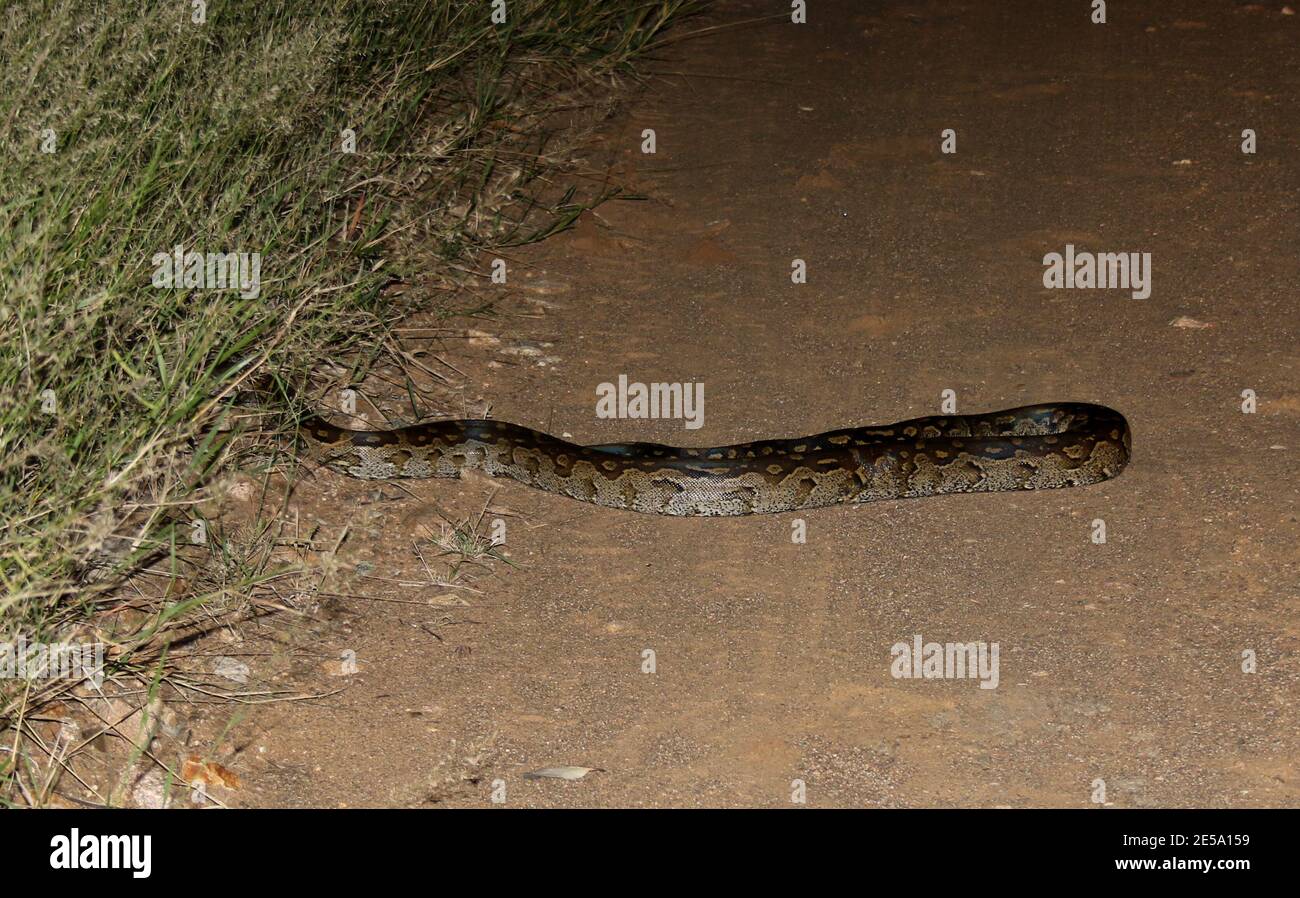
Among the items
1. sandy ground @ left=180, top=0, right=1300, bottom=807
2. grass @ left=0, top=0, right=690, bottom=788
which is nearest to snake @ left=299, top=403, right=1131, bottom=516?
→ sandy ground @ left=180, top=0, right=1300, bottom=807

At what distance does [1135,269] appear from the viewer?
32.7ft

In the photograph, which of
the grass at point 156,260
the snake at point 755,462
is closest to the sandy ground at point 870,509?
the snake at point 755,462

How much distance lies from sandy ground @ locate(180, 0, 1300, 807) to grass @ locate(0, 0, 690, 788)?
75cm

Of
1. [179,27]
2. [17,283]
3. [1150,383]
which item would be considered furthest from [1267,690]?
[179,27]

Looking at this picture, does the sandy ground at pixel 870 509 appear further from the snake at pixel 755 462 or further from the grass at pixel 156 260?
the grass at pixel 156 260

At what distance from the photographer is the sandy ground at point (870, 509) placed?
5523mm

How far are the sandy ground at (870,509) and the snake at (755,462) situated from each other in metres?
0.19

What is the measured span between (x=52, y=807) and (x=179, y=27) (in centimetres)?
376

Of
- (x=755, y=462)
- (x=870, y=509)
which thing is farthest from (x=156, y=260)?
(x=870, y=509)

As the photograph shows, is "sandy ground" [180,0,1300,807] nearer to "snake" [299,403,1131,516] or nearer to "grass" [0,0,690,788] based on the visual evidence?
"snake" [299,403,1131,516]

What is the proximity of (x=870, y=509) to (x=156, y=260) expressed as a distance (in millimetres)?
3954

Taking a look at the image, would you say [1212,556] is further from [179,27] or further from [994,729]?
[179,27]

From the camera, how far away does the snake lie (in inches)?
310

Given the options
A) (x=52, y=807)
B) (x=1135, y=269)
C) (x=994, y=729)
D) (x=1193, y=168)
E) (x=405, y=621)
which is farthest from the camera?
(x=1193, y=168)
